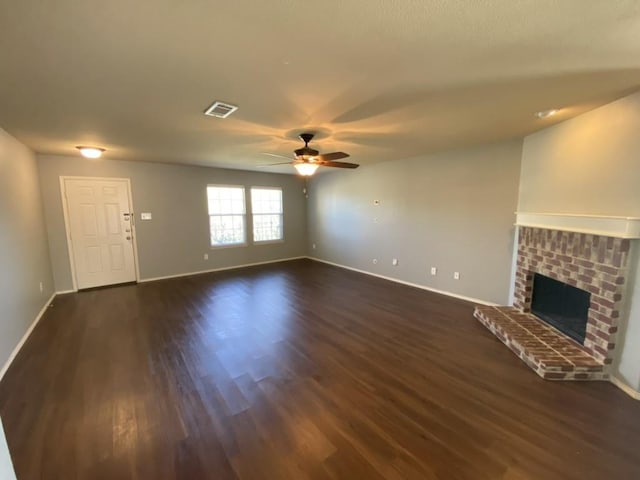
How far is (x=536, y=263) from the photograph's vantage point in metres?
3.25

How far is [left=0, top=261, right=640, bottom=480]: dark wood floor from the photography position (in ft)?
5.28

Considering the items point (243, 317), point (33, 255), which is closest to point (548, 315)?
point (243, 317)

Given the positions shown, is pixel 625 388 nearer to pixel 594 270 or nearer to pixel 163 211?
pixel 594 270

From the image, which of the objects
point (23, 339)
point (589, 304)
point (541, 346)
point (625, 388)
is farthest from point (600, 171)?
point (23, 339)

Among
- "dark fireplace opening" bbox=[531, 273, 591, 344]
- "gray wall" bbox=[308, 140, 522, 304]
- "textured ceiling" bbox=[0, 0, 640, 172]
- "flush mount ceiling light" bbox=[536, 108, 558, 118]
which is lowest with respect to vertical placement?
"dark fireplace opening" bbox=[531, 273, 591, 344]

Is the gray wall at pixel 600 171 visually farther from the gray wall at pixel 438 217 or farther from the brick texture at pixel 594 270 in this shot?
the gray wall at pixel 438 217

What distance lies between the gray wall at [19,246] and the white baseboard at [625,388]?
18.2 feet

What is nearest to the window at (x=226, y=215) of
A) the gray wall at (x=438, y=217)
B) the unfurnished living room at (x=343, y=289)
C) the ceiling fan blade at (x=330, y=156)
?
the unfurnished living room at (x=343, y=289)

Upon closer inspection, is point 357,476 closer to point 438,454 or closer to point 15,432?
point 438,454

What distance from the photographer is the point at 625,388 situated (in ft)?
7.38

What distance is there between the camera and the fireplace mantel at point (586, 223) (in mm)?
2188

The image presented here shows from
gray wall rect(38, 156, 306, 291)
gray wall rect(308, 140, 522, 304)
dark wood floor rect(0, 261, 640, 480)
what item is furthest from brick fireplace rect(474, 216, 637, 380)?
gray wall rect(38, 156, 306, 291)

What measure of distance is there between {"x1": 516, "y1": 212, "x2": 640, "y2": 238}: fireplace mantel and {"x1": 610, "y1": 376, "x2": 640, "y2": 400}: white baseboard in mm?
1265

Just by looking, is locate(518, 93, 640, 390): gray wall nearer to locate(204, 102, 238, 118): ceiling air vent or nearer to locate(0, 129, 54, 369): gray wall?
locate(204, 102, 238, 118): ceiling air vent
